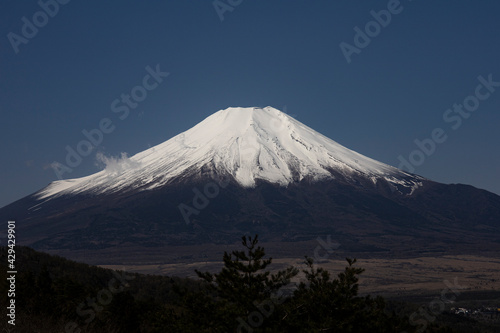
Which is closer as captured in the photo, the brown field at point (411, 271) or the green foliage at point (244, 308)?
the green foliage at point (244, 308)

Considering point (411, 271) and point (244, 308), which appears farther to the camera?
point (411, 271)

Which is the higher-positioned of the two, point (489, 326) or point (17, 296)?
Result: point (17, 296)

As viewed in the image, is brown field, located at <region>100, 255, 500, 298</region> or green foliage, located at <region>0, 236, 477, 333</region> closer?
green foliage, located at <region>0, 236, 477, 333</region>

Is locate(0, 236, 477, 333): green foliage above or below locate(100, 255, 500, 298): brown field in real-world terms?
above

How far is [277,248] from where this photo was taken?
187375 mm

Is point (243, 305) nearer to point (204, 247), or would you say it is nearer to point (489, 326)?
point (489, 326)

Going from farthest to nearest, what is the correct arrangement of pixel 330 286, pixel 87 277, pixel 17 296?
pixel 87 277 < pixel 17 296 < pixel 330 286

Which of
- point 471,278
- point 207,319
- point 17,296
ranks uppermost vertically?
point 17,296

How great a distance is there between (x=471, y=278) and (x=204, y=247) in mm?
95852

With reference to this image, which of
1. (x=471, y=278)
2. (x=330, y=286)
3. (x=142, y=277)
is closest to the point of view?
(x=330, y=286)

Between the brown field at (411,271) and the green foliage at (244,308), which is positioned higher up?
the green foliage at (244,308)

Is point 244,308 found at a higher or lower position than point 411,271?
higher

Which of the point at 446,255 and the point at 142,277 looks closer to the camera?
the point at 142,277

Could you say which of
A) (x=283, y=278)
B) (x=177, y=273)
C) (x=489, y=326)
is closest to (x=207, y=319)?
(x=283, y=278)
